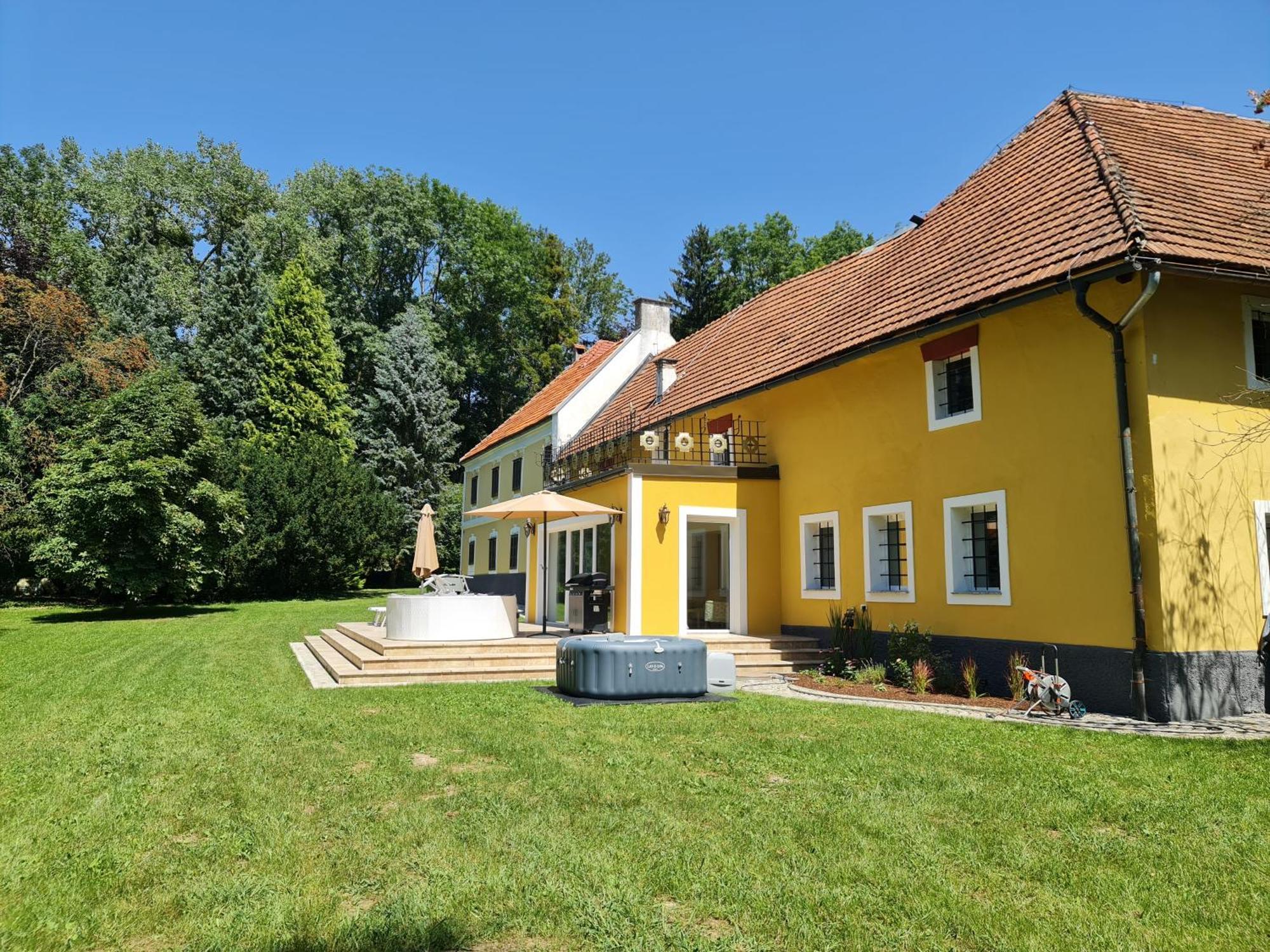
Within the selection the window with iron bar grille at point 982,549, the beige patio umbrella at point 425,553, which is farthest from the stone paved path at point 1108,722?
the beige patio umbrella at point 425,553

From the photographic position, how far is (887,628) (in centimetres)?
1276

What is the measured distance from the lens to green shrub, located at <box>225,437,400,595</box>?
2956 cm

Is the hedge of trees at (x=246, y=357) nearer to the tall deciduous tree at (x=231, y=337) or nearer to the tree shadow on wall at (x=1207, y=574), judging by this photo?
the tall deciduous tree at (x=231, y=337)

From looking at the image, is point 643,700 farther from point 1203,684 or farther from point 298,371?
point 298,371

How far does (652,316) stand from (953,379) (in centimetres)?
1578

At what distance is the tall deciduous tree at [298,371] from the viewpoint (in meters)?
38.0

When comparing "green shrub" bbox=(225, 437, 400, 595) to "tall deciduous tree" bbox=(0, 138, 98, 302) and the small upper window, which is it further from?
the small upper window

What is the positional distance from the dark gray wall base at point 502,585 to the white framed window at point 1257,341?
61.3ft

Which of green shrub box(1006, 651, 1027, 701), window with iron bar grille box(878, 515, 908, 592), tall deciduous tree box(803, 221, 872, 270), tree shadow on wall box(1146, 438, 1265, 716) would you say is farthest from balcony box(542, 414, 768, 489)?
tall deciduous tree box(803, 221, 872, 270)

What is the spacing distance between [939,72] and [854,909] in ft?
37.3

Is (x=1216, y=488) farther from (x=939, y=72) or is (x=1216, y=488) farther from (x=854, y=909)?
(x=854, y=909)

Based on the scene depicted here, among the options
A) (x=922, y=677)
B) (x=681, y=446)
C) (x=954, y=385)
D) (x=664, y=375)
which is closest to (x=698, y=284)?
(x=664, y=375)

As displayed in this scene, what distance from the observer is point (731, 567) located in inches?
614

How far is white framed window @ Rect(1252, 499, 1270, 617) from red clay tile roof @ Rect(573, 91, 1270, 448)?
109 inches
